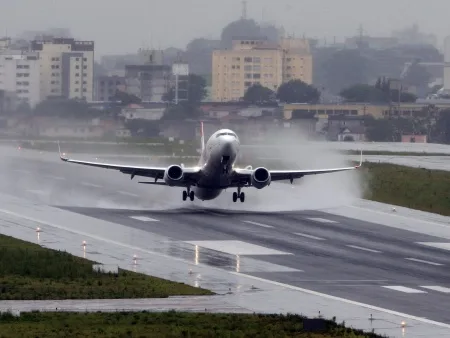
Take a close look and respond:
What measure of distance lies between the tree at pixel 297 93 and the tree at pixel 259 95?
5.12 ft

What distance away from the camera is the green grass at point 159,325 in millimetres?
42906

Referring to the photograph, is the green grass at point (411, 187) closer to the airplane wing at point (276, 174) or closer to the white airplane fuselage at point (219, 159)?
the airplane wing at point (276, 174)

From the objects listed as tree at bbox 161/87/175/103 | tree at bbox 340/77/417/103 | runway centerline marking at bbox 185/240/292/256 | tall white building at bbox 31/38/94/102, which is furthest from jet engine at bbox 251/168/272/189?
tree at bbox 340/77/417/103

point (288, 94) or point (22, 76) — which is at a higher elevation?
point (22, 76)

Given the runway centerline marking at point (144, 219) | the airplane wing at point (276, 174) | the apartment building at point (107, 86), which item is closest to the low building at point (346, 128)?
the apartment building at point (107, 86)

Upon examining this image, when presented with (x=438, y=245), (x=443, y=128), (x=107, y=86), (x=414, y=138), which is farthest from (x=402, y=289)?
(x=107, y=86)

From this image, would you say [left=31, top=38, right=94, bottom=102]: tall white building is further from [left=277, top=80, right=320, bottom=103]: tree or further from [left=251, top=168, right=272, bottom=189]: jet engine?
[left=251, top=168, right=272, bottom=189]: jet engine

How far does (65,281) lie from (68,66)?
106926 millimetres

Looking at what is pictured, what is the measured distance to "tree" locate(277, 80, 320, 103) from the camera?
609 feet

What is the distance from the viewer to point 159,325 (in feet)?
145

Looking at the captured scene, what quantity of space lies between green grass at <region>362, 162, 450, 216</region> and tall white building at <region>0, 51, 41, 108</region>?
3725 cm

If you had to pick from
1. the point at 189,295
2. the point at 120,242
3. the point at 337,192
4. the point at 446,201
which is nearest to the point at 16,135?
the point at 337,192

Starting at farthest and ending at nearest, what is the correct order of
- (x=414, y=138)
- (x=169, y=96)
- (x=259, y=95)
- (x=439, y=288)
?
(x=259, y=95), (x=169, y=96), (x=414, y=138), (x=439, y=288)

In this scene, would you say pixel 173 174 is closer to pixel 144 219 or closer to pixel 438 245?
pixel 144 219
